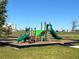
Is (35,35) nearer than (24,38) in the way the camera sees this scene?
No

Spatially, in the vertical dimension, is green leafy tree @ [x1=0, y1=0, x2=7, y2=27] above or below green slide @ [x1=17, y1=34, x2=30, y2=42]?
above

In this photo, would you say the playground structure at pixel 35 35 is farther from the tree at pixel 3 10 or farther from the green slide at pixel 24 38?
the tree at pixel 3 10

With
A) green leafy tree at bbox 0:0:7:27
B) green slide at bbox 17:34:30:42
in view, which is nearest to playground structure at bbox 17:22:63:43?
green slide at bbox 17:34:30:42

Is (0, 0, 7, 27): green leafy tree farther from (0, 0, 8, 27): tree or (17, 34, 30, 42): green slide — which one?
(17, 34, 30, 42): green slide

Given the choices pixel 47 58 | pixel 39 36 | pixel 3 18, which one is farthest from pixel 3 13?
pixel 47 58

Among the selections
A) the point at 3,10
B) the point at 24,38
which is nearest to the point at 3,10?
the point at 3,10

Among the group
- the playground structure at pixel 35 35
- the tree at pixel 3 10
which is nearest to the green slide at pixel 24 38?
the playground structure at pixel 35 35

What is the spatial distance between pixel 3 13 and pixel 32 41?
16.0 ft

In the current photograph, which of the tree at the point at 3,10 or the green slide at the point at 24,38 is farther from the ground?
the tree at the point at 3,10

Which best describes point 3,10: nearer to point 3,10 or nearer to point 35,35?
point 3,10

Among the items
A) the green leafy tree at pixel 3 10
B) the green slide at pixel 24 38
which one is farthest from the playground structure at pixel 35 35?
the green leafy tree at pixel 3 10

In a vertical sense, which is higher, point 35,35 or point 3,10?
point 3,10

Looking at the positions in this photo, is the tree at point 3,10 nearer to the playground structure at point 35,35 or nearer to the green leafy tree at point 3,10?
the green leafy tree at point 3,10

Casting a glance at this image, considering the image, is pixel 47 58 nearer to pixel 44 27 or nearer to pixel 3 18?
Result: pixel 3 18
